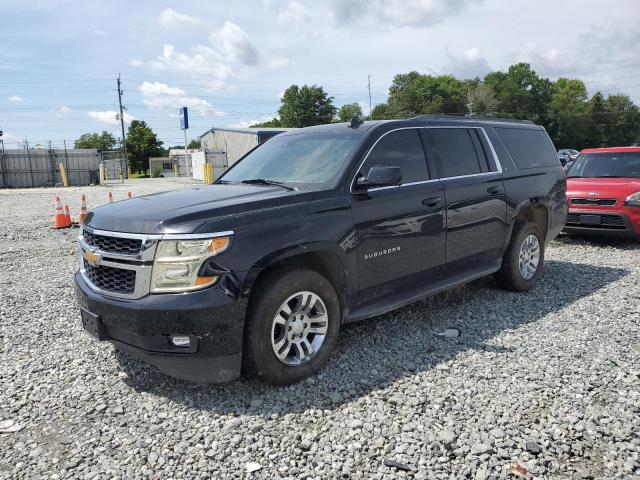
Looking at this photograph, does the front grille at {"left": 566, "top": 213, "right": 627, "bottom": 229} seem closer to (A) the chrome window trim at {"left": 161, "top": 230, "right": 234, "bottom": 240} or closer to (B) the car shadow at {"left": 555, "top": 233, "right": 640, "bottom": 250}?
(B) the car shadow at {"left": 555, "top": 233, "right": 640, "bottom": 250}

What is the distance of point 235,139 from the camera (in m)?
45.2

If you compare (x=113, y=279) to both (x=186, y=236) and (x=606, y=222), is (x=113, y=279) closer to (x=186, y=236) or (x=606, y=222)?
(x=186, y=236)

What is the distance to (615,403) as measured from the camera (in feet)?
11.2

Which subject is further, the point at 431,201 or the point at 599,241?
the point at 599,241

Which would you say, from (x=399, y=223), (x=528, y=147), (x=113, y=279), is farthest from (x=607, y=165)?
(x=113, y=279)

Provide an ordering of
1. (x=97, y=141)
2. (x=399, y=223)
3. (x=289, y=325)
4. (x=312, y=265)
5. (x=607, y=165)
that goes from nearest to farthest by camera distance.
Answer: (x=289, y=325) < (x=312, y=265) < (x=399, y=223) < (x=607, y=165) < (x=97, y=141)

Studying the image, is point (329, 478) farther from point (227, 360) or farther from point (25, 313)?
point (25, 313)

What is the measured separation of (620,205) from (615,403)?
20.5ft

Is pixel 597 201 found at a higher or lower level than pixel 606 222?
higher

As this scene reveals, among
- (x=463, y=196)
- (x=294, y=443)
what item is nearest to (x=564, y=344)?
(x=463, y=196)

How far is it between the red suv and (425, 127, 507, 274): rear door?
14.0 feet

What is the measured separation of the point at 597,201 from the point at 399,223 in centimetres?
614

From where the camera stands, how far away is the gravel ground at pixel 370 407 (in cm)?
286

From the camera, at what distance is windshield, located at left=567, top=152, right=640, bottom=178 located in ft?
31.0
